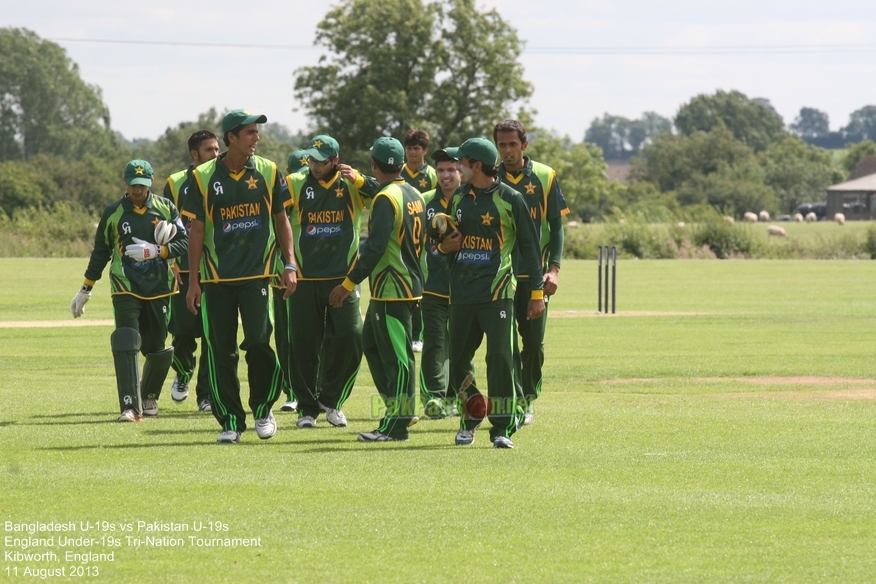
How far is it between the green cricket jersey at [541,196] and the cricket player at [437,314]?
0.66 metres

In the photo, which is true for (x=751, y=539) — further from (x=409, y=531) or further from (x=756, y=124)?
(x=756, y=124)

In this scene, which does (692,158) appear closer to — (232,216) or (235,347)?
(235,347)

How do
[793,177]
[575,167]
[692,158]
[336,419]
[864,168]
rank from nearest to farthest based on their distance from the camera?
[336,419]
[575,167]
[793,177]
[692,158]
[864,168]

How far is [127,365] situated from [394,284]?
2.53 metres

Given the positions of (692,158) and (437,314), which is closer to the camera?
(437,314)

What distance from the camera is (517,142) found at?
1045 centimetres

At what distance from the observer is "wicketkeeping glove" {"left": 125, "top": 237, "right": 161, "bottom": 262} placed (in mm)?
11078

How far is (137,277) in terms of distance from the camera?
11406 mm

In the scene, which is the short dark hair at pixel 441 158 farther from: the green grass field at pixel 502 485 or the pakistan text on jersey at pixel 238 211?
the green grass field at pixel 502 485

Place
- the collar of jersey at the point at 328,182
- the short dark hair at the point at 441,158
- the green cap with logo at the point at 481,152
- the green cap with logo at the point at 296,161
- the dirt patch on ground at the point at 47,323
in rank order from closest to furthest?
1. the green cap with logo at the point at 481,152
2. the collar of jersey at the point at 328,182
3. the short dark hair at the point at 441,158
4. the green cap with logo at the point at 296,161
5. the dirt patch on ground at the point at 47,323

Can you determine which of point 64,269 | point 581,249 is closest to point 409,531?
point 64,269

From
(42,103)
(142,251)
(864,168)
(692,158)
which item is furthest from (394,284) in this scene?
(864,168)

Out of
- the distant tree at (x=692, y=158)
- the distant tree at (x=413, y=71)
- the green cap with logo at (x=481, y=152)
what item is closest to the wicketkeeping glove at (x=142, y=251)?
the green cap with logo at (x=481, y=152)

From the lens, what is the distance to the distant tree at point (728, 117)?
19262 centimetres
